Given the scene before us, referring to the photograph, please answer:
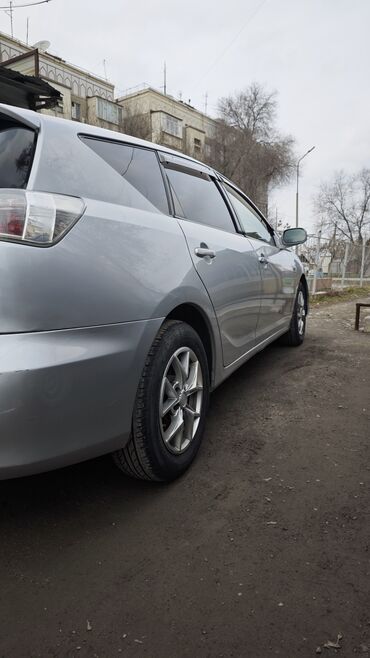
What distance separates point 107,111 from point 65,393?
38084 mm

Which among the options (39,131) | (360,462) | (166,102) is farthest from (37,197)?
(166,102)

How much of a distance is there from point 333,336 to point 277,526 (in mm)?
4210

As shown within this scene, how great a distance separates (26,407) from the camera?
139 centimetres

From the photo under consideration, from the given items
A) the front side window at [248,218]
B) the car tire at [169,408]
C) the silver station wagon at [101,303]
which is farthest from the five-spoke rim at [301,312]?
the car tire at [169,408]

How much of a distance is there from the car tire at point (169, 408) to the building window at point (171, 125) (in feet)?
122

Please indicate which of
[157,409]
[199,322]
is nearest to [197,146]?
[199,322]

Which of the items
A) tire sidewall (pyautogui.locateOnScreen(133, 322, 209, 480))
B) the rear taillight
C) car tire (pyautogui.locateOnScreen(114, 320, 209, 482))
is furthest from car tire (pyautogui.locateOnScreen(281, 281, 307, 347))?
the rear taillight

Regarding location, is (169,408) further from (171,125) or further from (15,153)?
(171,125)

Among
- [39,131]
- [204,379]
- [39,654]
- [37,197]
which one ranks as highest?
[39,131]

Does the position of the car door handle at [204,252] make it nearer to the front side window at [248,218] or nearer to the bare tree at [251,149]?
the front side window at [248,218]

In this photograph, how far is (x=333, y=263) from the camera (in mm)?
13875

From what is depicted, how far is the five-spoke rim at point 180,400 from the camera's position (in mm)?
1994

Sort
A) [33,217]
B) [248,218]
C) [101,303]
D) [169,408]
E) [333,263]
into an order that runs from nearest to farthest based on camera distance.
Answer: [33,217]
[101,303]
[169,408]
[248,218]
[333,263]

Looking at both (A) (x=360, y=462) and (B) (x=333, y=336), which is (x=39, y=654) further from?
(B) (x=333, y=336)
